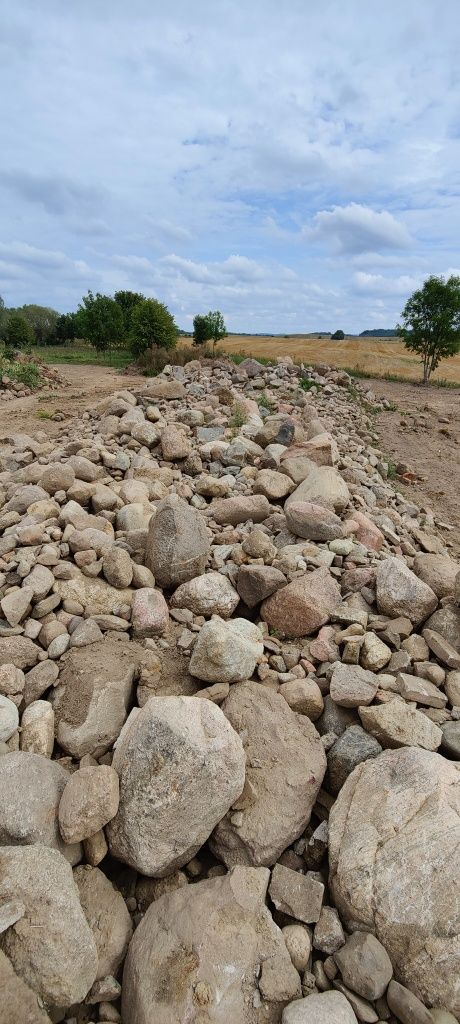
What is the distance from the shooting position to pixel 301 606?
4.04m

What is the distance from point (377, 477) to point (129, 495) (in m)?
4.90

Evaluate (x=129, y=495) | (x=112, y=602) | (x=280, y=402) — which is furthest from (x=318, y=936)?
(x=280, y=402)

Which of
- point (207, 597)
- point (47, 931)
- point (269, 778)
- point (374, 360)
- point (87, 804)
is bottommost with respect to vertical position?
point (269, 778)

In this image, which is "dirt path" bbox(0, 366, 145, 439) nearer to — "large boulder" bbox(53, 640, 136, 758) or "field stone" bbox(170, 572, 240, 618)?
"field stone" bbox(170, 572, 240, 618)

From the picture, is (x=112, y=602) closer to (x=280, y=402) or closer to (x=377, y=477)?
(x=377, y=477)

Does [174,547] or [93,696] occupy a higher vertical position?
[174,547]

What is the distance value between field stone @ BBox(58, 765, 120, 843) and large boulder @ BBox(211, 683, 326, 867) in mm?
648

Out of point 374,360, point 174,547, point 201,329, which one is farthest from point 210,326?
point 174,547

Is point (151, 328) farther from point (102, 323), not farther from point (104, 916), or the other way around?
point (104, 916)

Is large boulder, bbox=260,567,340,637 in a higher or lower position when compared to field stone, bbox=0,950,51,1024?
higher

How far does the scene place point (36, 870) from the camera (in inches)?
83.4

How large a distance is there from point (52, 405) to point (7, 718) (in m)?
12.0

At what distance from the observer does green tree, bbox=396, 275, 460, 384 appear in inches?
1008

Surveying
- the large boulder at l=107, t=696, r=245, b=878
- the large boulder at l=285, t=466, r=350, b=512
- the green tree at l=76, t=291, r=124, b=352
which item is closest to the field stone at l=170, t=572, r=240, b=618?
the large boulder at l=107, t=696, r=245, b=878
